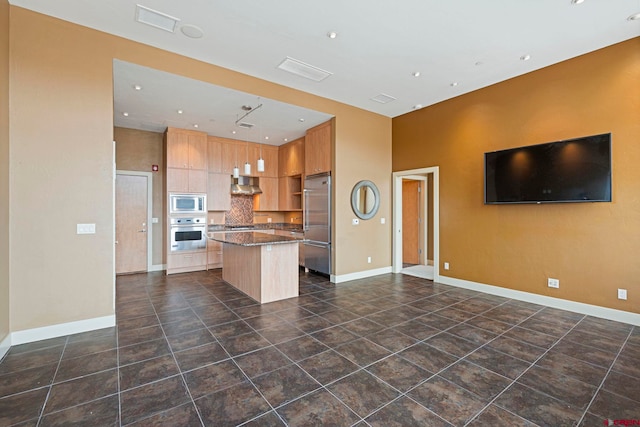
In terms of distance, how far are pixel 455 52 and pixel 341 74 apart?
5.21 feet

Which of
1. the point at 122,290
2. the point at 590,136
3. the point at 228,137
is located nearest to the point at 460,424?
the point at 590,136

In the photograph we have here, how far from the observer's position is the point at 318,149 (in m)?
5.89

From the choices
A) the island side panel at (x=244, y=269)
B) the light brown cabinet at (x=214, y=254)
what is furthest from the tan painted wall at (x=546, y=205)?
the light brown cabinet at (x=214, y=254)

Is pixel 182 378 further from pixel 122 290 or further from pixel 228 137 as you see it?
pixel 228 137

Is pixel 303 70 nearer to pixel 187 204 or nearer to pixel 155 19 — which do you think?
pixel 155 19

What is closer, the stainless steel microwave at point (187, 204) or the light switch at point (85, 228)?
the light switch at point (85, 228)

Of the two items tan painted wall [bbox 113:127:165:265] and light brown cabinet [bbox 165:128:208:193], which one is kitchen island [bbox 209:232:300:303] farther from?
tan painted wall [bbox 113:127:165:265]

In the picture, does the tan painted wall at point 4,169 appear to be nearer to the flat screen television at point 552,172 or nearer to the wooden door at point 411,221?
the flat screen television at point 552,172

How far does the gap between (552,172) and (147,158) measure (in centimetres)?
760

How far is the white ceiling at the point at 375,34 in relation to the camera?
2.86 metres

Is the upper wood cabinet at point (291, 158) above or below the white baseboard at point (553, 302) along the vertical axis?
above

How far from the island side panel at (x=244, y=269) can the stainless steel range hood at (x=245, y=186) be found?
83.6 inches

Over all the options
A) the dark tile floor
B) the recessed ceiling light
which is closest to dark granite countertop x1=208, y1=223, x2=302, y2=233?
the dark tile floor

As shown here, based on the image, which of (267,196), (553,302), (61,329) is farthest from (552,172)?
(61,329)
